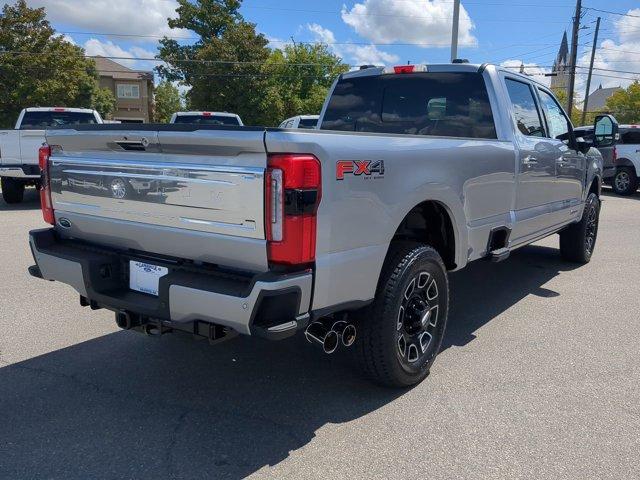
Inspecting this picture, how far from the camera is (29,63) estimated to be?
1224 inches

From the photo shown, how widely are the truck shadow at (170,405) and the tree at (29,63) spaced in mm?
31848

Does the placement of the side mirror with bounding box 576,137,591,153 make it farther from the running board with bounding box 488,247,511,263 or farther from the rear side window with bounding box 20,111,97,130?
the rear side window with bounding box 20,111,97,130

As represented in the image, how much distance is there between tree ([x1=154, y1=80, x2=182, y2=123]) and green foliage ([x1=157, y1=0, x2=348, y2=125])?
113 feet

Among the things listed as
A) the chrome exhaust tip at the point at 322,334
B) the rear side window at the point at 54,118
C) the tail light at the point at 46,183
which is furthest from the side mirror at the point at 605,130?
the rear side window at the point at 54,118

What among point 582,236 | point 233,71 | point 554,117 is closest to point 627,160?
point 582,236

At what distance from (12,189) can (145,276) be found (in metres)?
10.7

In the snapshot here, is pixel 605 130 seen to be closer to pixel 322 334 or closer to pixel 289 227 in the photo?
pixel 322 334

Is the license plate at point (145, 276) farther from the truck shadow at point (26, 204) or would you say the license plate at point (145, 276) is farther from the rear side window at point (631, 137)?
the rear side window at point (631, 137)

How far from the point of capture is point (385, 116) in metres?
4.97

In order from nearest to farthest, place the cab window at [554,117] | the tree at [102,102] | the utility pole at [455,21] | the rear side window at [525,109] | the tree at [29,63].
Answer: the rear side window at [525,109], the cab window at [554,117], the utility pole at [455,21], the tree at [29,63], the tree at [102,102]

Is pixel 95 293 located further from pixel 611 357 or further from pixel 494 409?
pixel 611 357

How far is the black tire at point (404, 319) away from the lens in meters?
3.20

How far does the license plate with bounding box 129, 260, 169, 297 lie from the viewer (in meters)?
3.03

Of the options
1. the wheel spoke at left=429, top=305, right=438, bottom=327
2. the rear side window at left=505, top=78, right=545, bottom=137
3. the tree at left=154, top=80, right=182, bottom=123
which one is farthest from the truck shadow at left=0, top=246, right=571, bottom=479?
the tree at left=154, top=80, right=182, bottom=123
